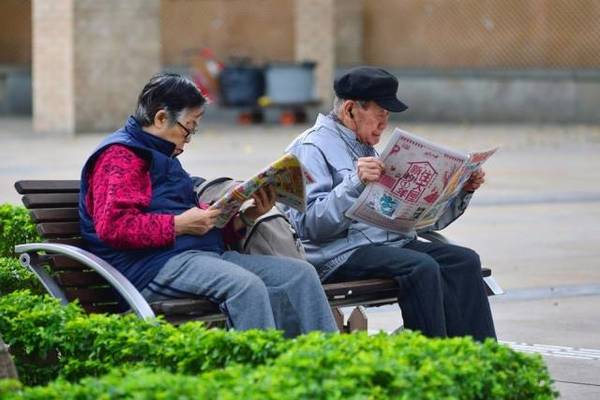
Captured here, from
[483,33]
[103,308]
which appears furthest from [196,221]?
[483,33]

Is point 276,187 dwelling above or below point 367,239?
above

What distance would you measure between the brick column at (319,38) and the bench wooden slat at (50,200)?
22.6 m

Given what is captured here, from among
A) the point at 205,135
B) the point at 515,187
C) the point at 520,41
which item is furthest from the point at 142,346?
the point at 520,41

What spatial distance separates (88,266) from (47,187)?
1.93 feet

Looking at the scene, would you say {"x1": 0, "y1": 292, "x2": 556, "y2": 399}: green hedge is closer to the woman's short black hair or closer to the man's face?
the woman's short black hair

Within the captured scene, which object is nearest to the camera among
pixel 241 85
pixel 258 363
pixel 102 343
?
pixel 258 363

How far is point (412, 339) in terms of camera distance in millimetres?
4199

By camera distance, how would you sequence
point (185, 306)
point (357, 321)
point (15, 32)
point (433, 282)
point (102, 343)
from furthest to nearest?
point (15, 32) < point (357, 321) < point (433, 282) < point (185, 306) < point (102, 343)

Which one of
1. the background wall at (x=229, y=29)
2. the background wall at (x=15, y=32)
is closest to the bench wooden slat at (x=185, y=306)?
the background wall at (x=229, y=29)

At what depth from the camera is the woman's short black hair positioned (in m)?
5.54

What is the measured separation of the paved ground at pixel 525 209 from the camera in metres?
7.50

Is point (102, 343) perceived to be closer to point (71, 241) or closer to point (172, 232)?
point (172, 232)

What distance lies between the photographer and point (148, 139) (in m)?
5.53

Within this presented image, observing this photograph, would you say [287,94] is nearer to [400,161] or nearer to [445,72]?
[445,72]
